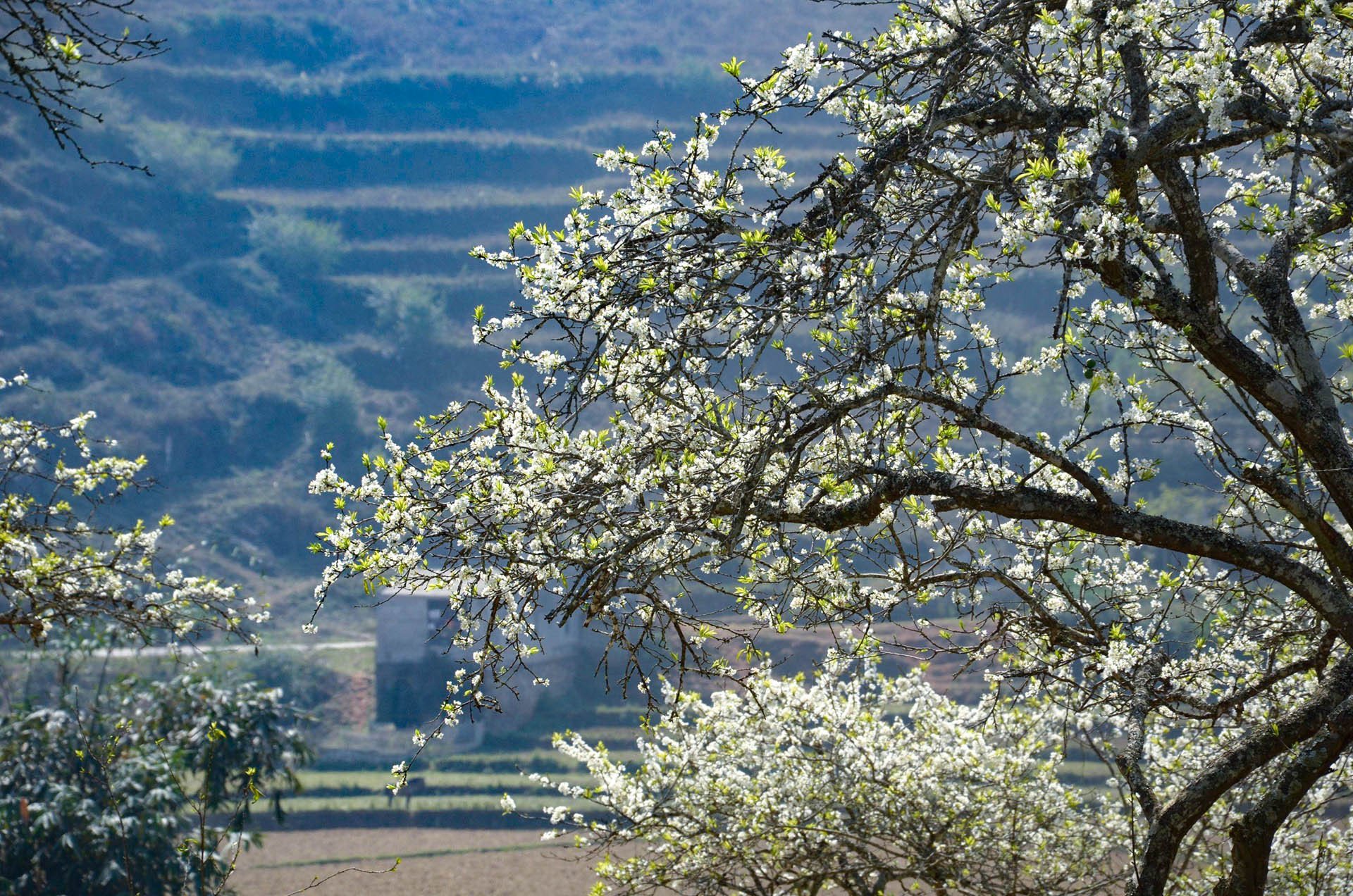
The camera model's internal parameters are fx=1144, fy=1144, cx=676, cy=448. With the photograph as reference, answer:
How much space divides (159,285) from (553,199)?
896 inches

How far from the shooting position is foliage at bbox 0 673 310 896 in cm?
1191

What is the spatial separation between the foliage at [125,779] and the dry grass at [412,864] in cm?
494

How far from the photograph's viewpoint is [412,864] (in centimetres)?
2139

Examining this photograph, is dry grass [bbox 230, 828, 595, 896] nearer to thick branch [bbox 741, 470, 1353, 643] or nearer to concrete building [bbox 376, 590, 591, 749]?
concrete building [bbox 376, 590, 591, 749]

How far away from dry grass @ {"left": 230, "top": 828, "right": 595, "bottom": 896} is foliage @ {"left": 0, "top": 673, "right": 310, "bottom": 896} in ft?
16.2

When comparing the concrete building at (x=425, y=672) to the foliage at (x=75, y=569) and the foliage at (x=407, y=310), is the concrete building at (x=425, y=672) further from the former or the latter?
the foliage at (x=407, y=310)

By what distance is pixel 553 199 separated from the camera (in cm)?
6825

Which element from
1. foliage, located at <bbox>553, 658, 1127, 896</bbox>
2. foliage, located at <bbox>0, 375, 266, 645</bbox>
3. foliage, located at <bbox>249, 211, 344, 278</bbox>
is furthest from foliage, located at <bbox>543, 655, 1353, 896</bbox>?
foliage, located at <bbox>249, 211, 344, 278</bbox>

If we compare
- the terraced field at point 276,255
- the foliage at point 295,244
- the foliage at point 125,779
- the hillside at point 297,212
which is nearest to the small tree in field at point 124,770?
the foliage at point 125,779

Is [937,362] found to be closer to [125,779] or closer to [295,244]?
[125,779]

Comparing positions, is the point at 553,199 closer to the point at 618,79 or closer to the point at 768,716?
the point at 618,79

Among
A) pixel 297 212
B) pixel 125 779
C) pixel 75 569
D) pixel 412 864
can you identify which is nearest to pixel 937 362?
pixel 75 569

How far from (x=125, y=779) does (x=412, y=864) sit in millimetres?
10230

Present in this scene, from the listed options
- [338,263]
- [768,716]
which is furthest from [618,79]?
[768,716]
